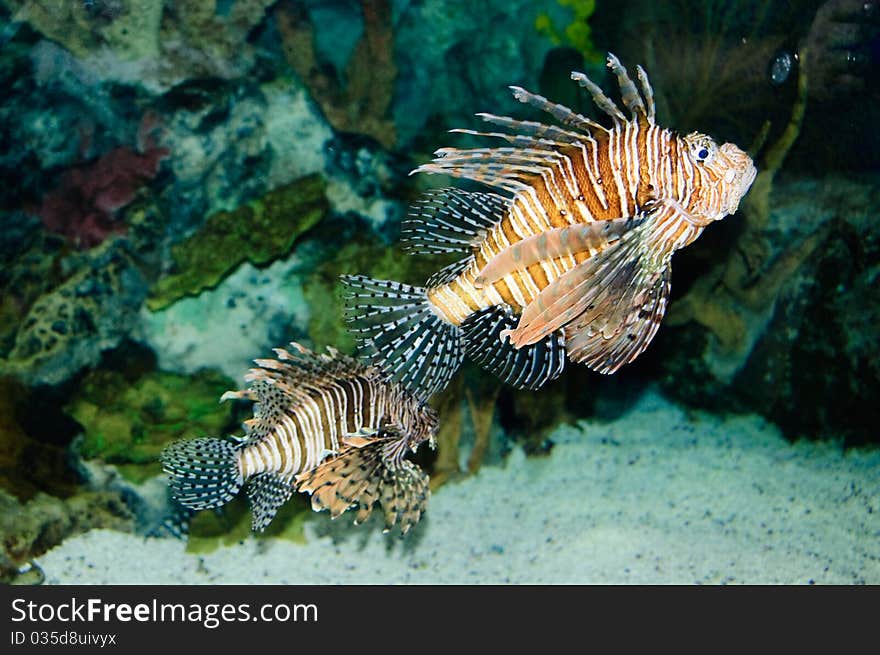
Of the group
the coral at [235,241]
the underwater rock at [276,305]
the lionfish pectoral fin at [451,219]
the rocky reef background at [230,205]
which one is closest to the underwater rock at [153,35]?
the rocky reef background at [230,205]

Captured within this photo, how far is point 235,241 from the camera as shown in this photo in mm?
4570

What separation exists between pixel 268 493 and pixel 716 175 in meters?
2.19

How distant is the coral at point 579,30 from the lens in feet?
19.6

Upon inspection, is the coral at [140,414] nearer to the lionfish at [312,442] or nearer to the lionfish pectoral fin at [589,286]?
the lionfish at [312,442]

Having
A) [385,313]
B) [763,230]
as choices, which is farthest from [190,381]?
[763,230]

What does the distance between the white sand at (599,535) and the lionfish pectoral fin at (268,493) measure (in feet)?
3.88

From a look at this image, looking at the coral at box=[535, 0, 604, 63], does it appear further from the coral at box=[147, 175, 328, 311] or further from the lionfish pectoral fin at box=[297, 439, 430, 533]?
the lionfish pectoral fin at box=[297, 439, 430, 533]

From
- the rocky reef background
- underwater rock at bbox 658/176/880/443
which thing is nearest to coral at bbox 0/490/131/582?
the rocky reef background

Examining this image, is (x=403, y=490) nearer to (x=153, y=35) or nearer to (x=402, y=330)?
(x=402, y=330)

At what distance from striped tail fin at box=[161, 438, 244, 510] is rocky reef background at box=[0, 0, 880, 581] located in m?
Answer: 1.44

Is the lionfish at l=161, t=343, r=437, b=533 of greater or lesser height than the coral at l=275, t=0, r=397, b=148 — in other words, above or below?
below

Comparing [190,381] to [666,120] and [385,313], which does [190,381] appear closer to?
[385,313]

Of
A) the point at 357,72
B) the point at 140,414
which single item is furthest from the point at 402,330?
the point at 357,72

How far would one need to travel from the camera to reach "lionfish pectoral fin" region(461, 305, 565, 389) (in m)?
2.46
